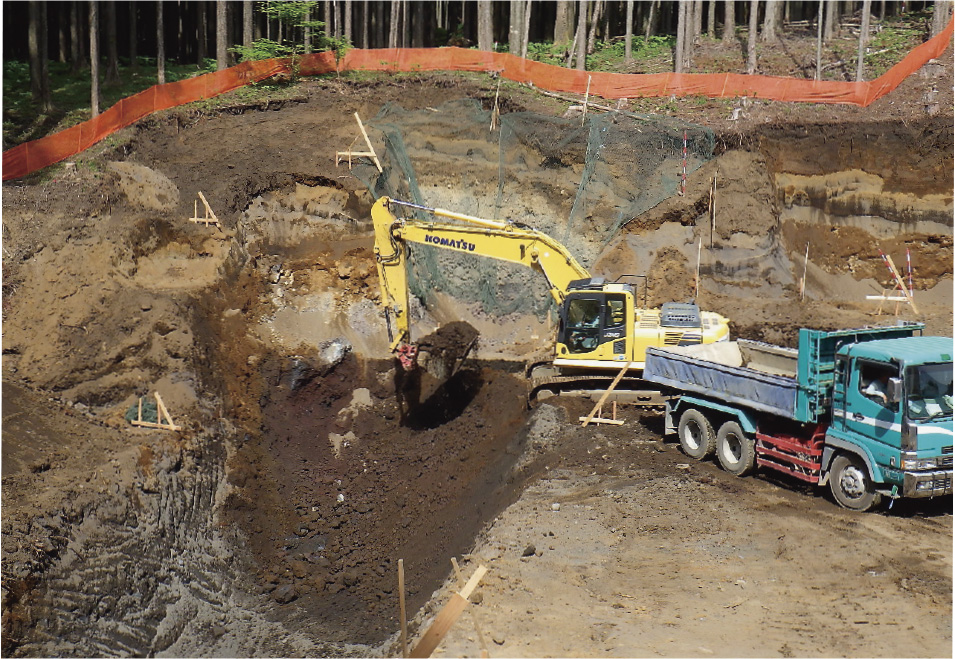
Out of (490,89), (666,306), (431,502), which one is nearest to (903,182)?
(666,306)

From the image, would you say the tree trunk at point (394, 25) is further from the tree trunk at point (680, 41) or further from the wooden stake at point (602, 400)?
the wooden stake at point (602, 400)

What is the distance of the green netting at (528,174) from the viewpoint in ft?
77.4

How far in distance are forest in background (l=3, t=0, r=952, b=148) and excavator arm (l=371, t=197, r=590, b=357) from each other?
12.3m

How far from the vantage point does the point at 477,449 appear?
18.5m

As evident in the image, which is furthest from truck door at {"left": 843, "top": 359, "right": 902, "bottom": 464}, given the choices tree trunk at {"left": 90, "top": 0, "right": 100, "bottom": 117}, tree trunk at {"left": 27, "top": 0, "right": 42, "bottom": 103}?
tree trunk at {"left": 27, "top": 0, "right": 42, "bottom": 103}

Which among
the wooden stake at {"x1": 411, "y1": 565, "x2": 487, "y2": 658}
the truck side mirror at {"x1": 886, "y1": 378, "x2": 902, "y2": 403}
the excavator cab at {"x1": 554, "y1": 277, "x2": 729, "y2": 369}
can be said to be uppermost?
the truck side mirror at {"x1": 886, "y1": 378, "x2": 902, "y2": 403}

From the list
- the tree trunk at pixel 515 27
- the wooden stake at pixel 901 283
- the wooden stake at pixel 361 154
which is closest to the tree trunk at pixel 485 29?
the tree trunk at pixel 515 27

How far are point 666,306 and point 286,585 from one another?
928 centimetres

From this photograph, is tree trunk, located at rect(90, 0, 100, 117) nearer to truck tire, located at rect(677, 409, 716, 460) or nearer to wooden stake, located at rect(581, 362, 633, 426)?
wooden stake, located at rect(581, 362, 633, 426)

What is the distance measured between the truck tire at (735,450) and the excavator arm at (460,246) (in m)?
4.61

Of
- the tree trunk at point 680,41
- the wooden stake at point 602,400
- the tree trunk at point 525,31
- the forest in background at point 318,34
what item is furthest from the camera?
the tree trunk at point 525,31

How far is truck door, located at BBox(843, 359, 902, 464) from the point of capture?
12039mm

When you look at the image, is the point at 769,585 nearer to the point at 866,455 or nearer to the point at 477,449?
the point at 866,455

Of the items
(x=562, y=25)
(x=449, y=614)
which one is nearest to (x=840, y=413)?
(x=449, y=614)
